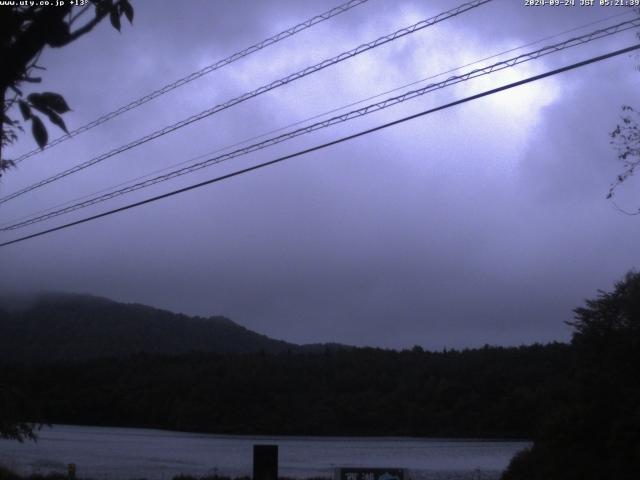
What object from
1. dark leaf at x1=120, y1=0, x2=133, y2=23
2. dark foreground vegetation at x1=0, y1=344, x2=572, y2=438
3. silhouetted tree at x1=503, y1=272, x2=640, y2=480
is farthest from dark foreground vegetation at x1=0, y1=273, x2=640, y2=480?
dark leaf at x1=120, y1=0, x2=133, y2=23

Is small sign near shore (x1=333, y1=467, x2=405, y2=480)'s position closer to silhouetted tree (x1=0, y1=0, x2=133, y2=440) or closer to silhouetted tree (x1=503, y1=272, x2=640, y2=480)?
silhouetted tree (x1=503, y1=272, x2=640, y2=480)

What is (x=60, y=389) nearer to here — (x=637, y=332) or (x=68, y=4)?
(x=637, y=332)

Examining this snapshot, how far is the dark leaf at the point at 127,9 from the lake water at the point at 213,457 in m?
28.3

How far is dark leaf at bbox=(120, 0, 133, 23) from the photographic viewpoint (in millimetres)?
4805

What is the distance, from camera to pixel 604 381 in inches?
1003

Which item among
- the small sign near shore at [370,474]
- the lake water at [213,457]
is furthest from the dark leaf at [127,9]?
the lake water at [213,457]

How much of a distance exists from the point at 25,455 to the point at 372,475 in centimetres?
3440

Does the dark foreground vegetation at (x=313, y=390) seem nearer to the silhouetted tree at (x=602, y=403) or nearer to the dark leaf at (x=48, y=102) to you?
the silhouetted tree at (x=602, y=403)

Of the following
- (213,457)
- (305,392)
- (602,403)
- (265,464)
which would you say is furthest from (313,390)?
(265,464)

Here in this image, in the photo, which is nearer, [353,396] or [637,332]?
[637,332]

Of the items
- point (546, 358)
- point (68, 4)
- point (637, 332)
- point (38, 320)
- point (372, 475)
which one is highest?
point (38, 320)

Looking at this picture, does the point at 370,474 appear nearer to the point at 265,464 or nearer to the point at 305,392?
the point at 265,464

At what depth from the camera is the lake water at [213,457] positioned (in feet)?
115

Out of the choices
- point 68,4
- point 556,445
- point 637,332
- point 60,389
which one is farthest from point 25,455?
point 68,4
